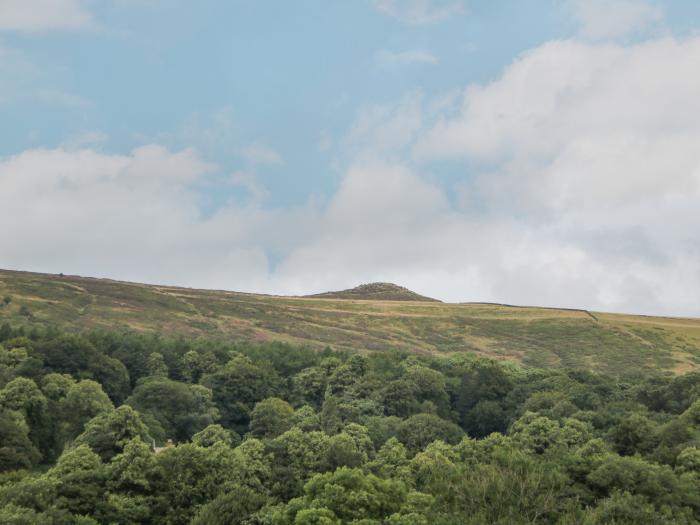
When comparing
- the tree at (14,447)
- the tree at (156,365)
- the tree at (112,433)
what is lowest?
the tree at (14,447)

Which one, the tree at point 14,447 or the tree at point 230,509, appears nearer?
the tree at point 230,509

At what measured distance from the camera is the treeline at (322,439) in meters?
63.6

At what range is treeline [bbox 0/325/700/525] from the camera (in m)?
63.6

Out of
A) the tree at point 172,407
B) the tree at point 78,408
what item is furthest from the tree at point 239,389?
the tree at point 78,408

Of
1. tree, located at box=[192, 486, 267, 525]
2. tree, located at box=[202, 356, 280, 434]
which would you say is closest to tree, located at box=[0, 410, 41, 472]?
tree, located at box=[192, 486, 267, 525]

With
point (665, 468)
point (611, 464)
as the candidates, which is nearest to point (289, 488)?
point (611, 464)

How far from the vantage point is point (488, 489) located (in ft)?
214

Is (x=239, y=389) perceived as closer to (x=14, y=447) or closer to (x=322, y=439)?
(x=322, y=439)

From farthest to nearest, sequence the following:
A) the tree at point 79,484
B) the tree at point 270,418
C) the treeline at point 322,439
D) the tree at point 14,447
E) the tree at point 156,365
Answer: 1. the tree at point 156,365
2. the tree at point 270,418
3. the tree at point 14,447
4. the tree at point 79,484
5. the treeline at point 322,439

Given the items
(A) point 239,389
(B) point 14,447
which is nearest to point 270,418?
(A) point 239,389

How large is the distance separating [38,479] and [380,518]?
28495mm

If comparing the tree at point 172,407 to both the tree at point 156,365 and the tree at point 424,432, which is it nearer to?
the tree at point 156,365

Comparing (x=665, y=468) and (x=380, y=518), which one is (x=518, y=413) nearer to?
(x=665, y=468)

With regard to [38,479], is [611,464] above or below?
above
